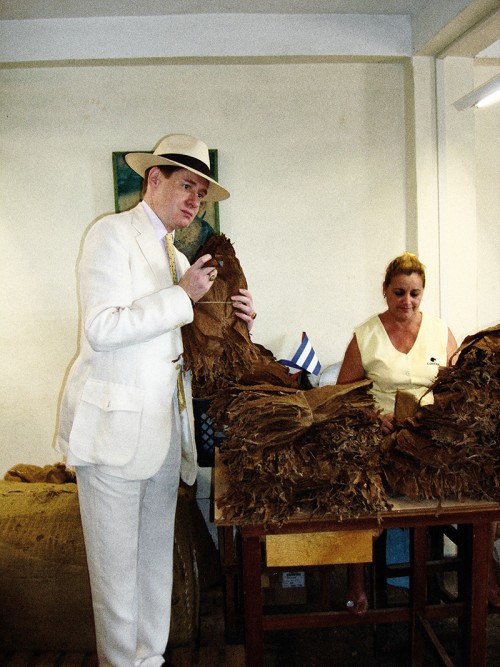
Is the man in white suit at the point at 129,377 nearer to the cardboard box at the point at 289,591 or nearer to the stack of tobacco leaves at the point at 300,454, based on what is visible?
the stack of tobacco leaves at the point at 300,454

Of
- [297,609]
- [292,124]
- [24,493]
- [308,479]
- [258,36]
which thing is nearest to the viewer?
[308,479]

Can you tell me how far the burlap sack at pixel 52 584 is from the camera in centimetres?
223

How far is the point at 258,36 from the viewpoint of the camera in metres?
3.21

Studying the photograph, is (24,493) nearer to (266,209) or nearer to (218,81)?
(266,209)

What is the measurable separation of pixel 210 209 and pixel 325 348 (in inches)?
47.4

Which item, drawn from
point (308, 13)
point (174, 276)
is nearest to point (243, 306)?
point (174, 276)

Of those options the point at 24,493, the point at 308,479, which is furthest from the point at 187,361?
the point at 24,493

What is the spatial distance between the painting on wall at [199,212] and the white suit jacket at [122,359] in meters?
1.68

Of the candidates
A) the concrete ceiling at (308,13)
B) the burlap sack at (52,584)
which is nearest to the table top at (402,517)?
the burlap sack at (52,584)

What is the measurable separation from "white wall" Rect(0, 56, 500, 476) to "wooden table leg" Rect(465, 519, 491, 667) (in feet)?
6.39

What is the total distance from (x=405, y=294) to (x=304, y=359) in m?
0.92

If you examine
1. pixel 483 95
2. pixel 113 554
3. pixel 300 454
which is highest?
pixel 483 95

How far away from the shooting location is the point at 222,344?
68.4 inches

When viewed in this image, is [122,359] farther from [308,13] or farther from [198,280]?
[308,13]
